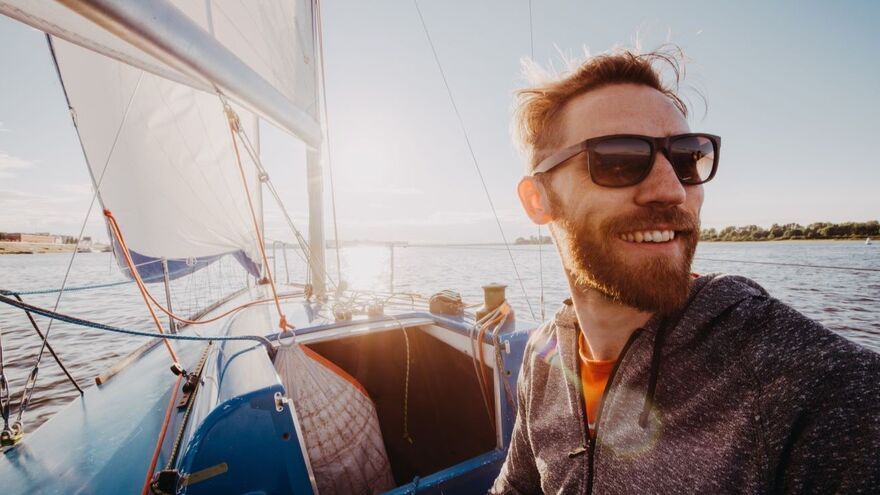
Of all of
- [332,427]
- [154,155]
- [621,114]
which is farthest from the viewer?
[154,155]

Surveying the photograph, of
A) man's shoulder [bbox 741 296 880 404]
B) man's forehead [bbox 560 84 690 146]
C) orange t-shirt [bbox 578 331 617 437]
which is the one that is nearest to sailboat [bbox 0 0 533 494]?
orange t-shirt [bbox 578 331 617 437]

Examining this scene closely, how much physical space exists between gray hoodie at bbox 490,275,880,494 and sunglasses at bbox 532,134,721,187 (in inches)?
16.7

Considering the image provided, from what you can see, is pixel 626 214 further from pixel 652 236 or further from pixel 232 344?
pixel 232 344

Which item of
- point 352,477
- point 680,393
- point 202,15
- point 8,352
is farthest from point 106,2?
point 8,352

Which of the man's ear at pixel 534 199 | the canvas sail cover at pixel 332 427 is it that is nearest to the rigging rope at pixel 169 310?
the canvas sail cover at pixel 332 427

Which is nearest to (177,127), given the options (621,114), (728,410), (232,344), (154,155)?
(154,155)

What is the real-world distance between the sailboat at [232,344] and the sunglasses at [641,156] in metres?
1.44

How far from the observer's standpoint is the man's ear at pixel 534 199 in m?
1.54

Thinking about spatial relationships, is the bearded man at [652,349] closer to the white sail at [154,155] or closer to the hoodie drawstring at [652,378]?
the hoodie drawstring at [652,378]

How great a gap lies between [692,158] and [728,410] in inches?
36.2

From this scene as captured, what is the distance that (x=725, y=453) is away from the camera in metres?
0.79

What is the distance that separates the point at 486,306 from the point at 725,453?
6.73 ft

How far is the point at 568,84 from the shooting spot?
1.52 m

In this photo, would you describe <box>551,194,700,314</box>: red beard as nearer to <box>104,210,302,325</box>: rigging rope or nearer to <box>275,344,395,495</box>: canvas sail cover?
<box>104,210,302,325</box>: rigging rope
